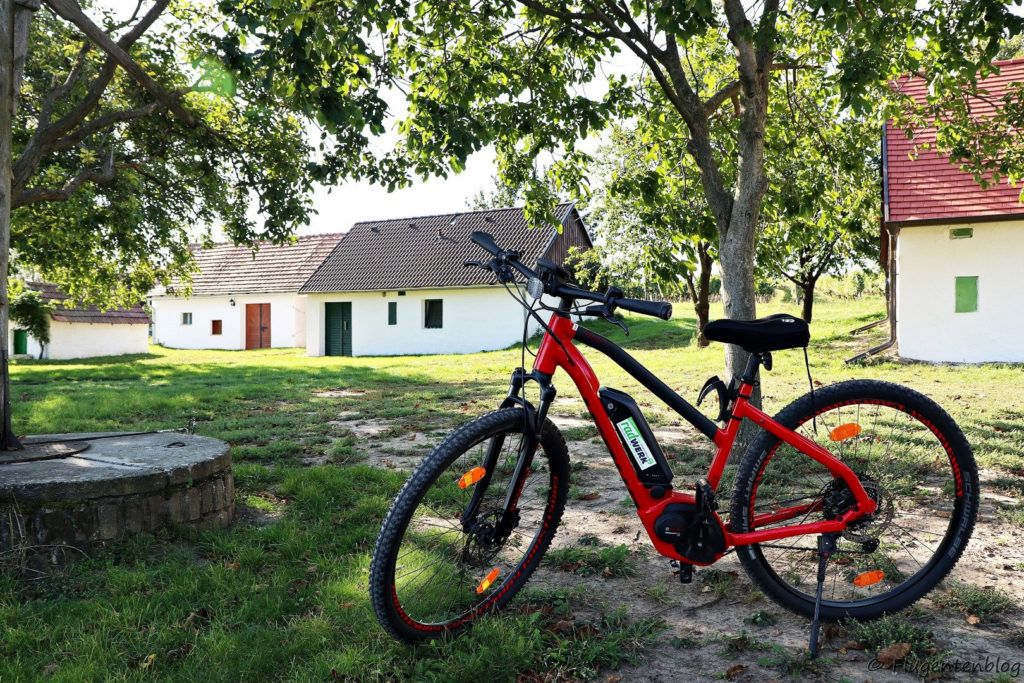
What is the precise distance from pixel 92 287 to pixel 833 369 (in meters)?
17.5

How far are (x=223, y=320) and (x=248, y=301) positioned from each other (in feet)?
6.21

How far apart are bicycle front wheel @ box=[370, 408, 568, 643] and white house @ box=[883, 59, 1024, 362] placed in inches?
535

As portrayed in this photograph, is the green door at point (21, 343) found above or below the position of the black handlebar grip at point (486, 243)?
below

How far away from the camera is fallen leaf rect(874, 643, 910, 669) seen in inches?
95.5

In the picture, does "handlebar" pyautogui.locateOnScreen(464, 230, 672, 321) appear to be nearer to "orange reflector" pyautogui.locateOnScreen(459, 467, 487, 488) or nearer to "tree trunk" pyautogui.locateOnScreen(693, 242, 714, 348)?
"orange reflector" pyautogui.locateOnScreen(459, 467, 487, 488)

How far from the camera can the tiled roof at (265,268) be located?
114 feet

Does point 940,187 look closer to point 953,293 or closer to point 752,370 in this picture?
point 953,293

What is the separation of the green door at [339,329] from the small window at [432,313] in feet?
11.5

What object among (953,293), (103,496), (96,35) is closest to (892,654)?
(103,496)

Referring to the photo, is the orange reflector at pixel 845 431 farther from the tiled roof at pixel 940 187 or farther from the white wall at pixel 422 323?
the white wall at pixel 422 323

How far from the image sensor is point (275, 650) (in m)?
2.61

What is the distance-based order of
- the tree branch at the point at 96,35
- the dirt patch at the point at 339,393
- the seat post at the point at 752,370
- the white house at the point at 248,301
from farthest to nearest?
the white house at the point at 248,301, the dirt patch at the point at 339,393, the tree branch at the point at 96,35, the seat post at the point at 752,370

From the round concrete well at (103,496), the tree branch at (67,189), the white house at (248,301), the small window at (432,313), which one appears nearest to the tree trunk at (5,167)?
the round concrete well at (103,496)

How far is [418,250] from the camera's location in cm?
2838
